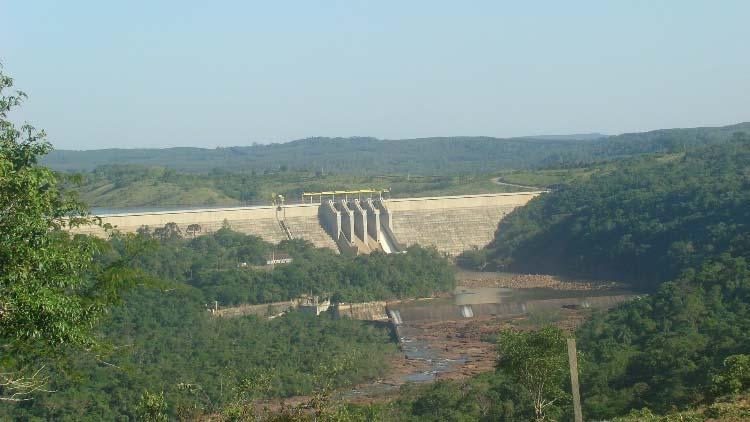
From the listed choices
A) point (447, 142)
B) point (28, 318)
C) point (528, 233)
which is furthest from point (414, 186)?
point (447, 142)

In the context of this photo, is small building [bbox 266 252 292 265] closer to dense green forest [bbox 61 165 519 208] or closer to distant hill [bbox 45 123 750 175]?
dense green forest [bbox 61 165 519 208]

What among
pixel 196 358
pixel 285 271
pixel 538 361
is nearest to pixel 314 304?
pixel 285 271

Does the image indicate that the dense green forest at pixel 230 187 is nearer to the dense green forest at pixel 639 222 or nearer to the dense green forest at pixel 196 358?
the dense green forest at pixel 639 222

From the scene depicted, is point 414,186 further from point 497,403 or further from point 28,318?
point 28,318

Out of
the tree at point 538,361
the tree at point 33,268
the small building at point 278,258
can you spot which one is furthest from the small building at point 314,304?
the tree at point 33,268

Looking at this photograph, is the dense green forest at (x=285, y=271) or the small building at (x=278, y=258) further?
the small building at (x=278, y=258)

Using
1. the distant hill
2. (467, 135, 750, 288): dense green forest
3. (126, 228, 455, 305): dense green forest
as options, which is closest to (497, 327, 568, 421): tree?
(467, 135, 750, 288): dense green forest

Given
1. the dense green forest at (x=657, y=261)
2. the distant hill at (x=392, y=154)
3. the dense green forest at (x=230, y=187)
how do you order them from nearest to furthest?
1. the dense green forest at (x=657, y=261)
2. the dense green forest at (x=230, y=187)
3. the distant hill at (x=392, y=154)
